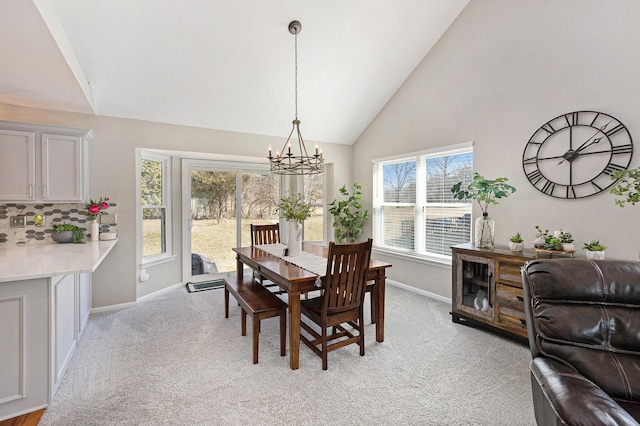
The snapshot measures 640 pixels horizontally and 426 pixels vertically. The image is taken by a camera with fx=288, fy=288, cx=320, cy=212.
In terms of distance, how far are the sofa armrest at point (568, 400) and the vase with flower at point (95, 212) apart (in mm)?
4259

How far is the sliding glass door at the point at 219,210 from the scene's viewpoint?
482cm

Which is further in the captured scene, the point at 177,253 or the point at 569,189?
the point at 177,253

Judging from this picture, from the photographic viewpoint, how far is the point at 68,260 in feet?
7.53

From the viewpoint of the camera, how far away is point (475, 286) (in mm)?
3141

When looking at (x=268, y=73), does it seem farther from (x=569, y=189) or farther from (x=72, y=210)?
(x=569, y=189)

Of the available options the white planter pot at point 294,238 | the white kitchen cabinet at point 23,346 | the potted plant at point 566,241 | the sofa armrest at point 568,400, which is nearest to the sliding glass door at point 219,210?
the white planter pot at point 294,238

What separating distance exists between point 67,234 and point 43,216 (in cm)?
36

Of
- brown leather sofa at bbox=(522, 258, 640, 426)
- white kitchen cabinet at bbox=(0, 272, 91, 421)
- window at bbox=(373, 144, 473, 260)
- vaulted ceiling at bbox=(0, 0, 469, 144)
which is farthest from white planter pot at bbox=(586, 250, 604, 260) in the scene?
white kitchen cabinet at bbox=(0, 272, 91, 421)

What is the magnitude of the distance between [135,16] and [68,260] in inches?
90.8

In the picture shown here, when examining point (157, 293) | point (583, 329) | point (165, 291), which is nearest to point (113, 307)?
point (157, 293)

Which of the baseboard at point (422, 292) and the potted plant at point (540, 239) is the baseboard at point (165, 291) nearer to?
the baseboard at point (422, 292)

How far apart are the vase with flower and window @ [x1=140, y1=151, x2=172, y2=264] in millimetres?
509

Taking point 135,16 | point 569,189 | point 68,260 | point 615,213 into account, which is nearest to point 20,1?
point 135,16

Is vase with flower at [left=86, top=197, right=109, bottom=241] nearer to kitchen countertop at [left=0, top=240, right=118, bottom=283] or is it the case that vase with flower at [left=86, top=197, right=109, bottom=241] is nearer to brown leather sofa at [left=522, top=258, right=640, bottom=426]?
kitchen countertop at [left=0, top=240, right=118, bottom=283]
